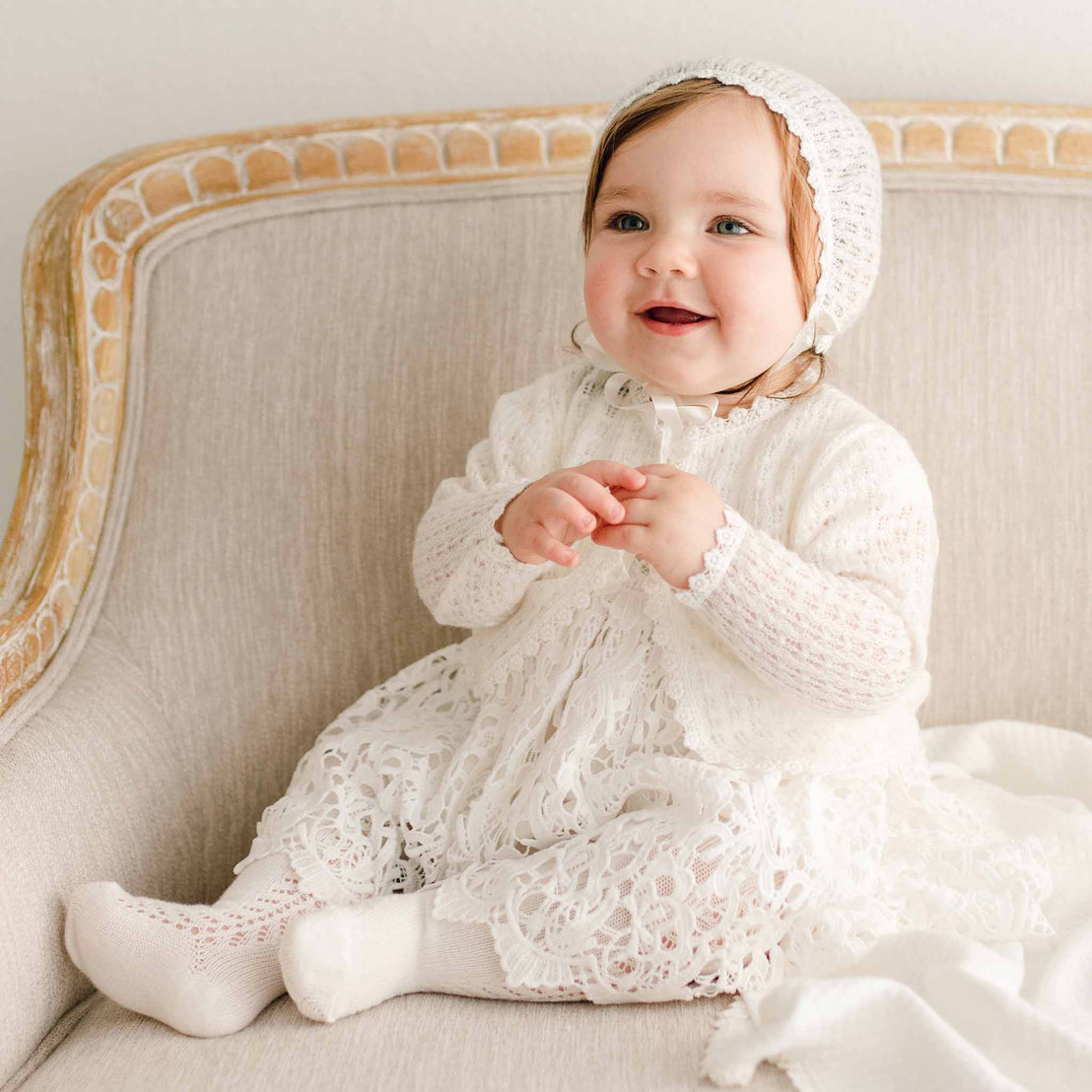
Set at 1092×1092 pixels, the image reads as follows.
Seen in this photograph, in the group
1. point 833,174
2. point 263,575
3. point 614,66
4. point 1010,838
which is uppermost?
point 614,66

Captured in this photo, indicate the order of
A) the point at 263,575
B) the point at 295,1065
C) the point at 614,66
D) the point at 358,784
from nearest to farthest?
1. the point at 295,1065
2. the point at 358,784
3. the point at 263,575
4. the point at 614,66

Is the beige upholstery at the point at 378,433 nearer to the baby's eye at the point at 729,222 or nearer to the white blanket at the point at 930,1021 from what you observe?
the baby's eye at the point at 729,222

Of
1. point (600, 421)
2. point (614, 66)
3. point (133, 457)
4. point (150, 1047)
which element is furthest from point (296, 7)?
point (150, 1047)

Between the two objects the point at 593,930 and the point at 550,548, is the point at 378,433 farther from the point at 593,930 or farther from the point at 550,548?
the point at 593,930

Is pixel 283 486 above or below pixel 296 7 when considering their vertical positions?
below

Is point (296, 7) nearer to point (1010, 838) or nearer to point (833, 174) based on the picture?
point (833, 174)

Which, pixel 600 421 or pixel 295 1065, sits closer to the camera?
pixel 295 1065

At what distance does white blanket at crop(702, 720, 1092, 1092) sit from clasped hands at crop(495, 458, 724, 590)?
322mm

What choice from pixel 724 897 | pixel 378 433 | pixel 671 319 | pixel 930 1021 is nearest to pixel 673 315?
pixel 671 319

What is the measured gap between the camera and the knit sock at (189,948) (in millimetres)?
910

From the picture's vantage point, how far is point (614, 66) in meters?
1.48

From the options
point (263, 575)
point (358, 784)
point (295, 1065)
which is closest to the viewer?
point (295, 1065)

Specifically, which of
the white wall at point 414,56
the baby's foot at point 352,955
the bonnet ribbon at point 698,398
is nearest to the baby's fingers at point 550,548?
the bonnet ribbon at point 698,398

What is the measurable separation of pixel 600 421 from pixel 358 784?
41cm
